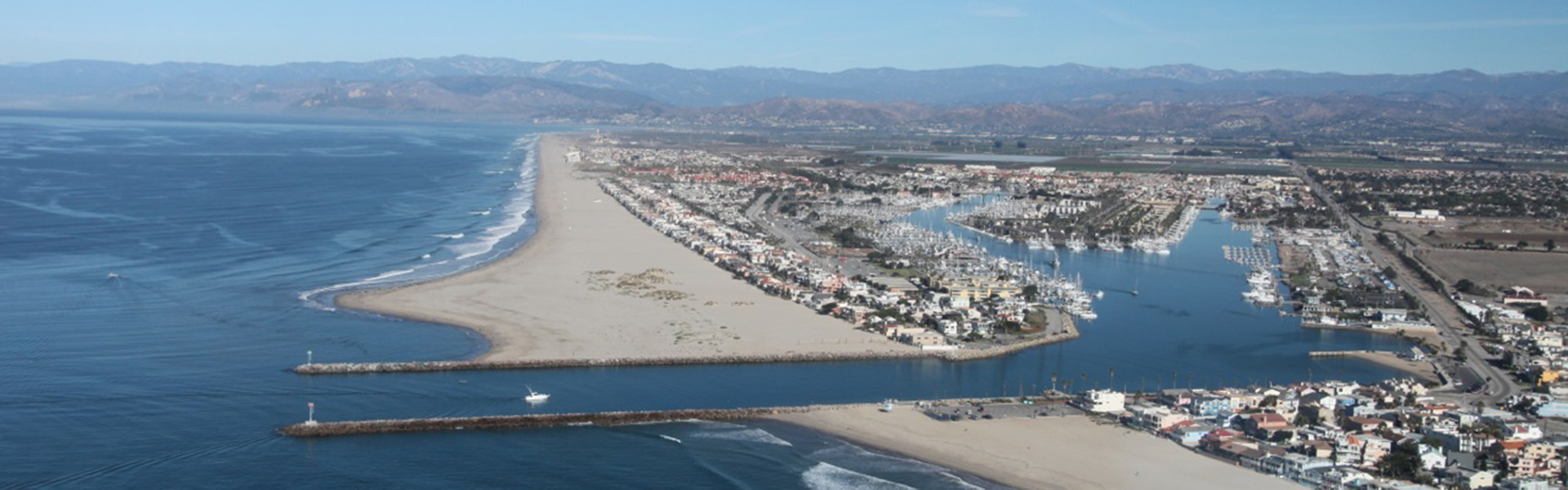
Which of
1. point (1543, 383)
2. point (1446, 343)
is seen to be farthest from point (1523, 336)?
point (1543, 383)

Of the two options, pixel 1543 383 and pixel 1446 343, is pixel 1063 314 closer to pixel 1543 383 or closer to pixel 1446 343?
pixel 1446 343

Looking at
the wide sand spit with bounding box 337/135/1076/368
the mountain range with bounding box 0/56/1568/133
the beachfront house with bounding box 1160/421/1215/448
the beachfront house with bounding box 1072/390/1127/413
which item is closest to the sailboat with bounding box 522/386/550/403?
the wide sand spit with bounding box 337/135/1076/368

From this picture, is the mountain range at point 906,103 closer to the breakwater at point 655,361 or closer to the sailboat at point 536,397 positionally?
the breakwater at point 655,361

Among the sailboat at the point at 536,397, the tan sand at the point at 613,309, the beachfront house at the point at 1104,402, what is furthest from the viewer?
the tan sand at the point at 613,309

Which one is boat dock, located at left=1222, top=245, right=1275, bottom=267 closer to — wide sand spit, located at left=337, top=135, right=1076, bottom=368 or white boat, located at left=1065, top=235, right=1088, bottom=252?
white boat, located at left=1065, top=235, right=1088, bottom=252

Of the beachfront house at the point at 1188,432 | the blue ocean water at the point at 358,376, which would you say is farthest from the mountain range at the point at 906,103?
the beachfront house at the point at 1188,432
